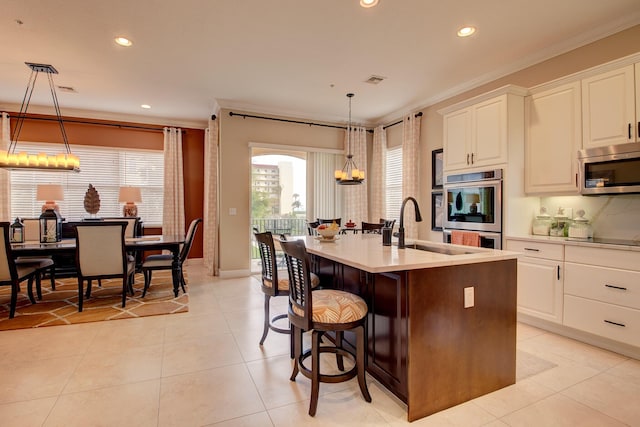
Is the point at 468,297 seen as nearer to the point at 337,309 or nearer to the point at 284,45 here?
the point at 337,309

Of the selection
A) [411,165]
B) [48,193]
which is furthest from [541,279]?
[48,193]

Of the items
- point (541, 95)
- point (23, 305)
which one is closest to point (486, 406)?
point (541, 95)

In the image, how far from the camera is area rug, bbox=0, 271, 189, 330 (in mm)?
3416

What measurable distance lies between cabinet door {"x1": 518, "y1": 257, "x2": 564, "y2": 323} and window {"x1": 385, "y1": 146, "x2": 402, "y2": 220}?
2.86 meters

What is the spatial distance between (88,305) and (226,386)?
9.17 ft

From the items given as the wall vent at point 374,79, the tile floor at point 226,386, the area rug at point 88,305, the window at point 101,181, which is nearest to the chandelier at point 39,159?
the window at point 101,181

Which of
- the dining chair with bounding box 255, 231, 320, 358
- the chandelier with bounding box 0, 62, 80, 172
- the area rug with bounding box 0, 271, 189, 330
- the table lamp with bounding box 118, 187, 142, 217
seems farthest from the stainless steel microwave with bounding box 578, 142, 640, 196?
the table lamp with bounding box 118, 187, 142, 217

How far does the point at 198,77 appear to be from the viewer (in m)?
4.36

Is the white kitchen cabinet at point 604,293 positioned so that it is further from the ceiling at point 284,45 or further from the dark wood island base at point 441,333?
the ceiling at point 284,45

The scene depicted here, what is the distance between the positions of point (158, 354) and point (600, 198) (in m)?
4.32

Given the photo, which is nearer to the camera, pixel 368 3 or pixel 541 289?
pixel 368 3

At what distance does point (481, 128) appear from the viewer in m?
3.64

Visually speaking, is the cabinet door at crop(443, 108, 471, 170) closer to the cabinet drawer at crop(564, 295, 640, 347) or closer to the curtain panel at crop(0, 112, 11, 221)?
the cabinet drawer at crop(564, 295, 640, 347)

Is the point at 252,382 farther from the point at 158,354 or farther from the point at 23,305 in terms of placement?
the point at 23,305
